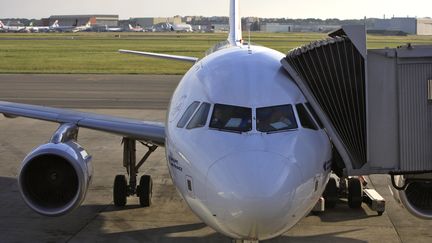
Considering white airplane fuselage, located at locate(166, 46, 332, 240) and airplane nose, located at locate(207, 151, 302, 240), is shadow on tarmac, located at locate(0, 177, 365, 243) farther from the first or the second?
airplane nose, located at locate(207, 151, 302, 240)

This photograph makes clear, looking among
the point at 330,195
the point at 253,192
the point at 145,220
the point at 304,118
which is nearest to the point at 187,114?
the point at 304,118

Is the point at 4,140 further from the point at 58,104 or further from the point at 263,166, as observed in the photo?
the point at 263,166

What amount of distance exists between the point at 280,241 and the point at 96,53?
64787 millimetres

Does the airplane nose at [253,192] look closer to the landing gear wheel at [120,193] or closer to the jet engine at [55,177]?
the jet engine at [55,177]

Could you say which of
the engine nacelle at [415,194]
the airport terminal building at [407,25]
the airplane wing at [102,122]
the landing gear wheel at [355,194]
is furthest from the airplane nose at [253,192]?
the airport terminal building at [407,25]

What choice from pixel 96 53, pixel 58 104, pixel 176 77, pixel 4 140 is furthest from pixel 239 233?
pixel 96 53

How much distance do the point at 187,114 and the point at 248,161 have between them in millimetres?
1941

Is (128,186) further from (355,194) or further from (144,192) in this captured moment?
(355,194)

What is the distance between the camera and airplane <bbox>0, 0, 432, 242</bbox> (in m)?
7.11

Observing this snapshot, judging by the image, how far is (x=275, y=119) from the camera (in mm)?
8148

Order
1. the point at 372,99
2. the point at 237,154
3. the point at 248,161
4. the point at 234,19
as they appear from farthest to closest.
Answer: the point at 234,19
the point at 372,99
the point at 237,154
the point at 248,161

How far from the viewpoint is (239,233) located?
7395mm

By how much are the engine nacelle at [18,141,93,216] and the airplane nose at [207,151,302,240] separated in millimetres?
3999

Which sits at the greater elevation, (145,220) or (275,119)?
(275,119)
